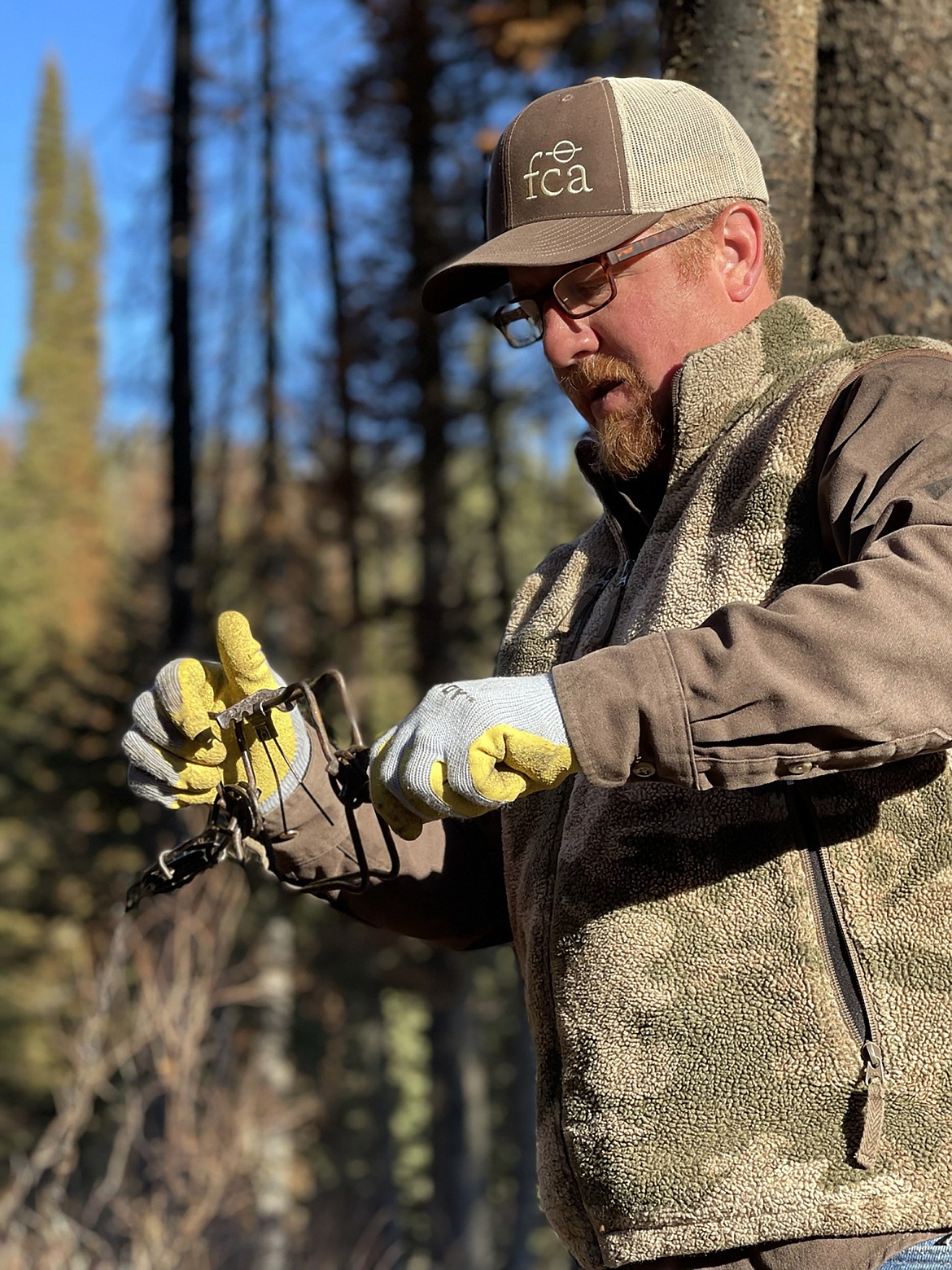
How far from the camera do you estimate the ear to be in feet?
6.88

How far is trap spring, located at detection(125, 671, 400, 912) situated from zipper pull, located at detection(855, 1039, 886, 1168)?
2.27 feet

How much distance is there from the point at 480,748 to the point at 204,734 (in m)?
0.64

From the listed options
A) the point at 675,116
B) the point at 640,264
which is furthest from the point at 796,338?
the point at 675,116

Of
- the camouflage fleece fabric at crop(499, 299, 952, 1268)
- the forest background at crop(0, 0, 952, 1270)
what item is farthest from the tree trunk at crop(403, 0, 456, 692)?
the camouflage fleece fabric at crop(499, 299, 952, 1268)

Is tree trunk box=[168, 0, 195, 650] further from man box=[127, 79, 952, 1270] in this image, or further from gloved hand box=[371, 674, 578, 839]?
gloved hand box=[371, 674, 578, 839]

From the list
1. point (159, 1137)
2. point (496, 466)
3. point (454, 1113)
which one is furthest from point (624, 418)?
point (454, 1113)

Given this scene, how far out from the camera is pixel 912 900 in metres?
1.70

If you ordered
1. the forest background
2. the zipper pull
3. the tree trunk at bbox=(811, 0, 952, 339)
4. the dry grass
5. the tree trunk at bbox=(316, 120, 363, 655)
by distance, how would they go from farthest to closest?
the tree trunk at bbox=(316, 120, 363, 655) → the forest background → the dry grass → the tree trunk at bbox=(811, 0, 952, 339) → the zipper pull

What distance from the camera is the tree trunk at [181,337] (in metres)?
13.4

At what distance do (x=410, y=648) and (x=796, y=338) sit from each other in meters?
15.1

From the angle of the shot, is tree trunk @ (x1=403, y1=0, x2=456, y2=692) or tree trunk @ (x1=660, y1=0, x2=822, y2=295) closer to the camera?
tree trunk @ (x1=660, y1=0, x2=822, y2=295)

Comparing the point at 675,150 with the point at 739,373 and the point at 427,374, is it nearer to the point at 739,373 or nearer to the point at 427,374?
the point at 739,373

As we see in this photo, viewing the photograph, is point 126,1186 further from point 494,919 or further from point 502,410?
point 502,410

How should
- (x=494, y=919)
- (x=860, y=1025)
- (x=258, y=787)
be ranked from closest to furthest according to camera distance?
(x=860, y=1025), (x=258, y=787), (x=494, y=919)
